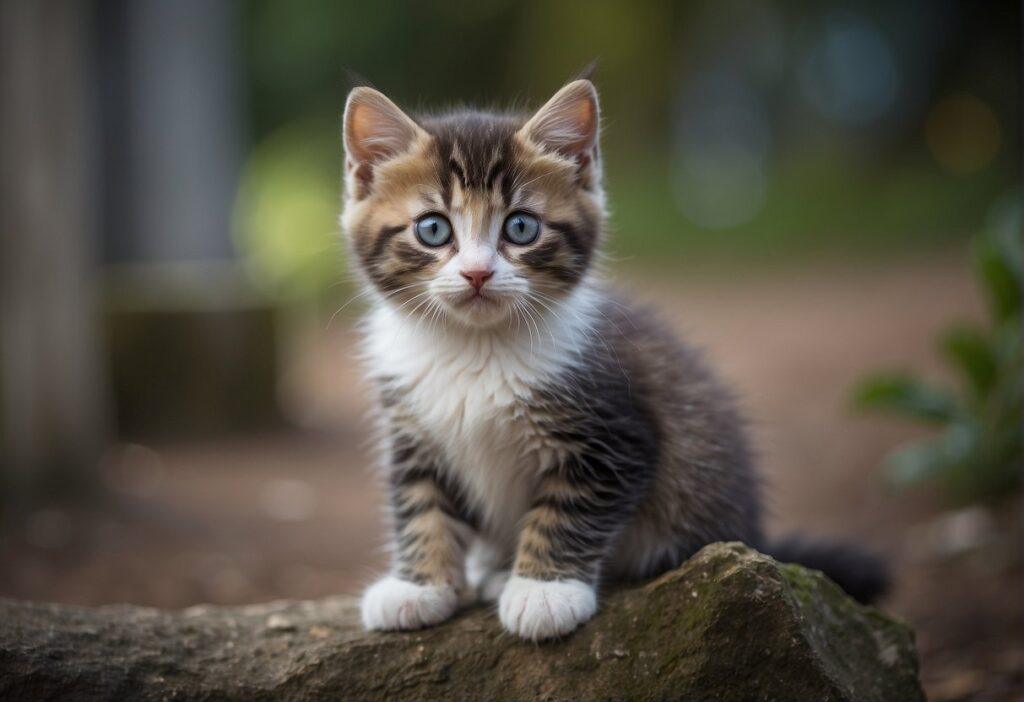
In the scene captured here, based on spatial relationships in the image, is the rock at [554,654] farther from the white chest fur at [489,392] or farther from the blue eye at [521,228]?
the blue eye at [521,228]

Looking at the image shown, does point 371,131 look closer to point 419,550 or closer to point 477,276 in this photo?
point 477,276

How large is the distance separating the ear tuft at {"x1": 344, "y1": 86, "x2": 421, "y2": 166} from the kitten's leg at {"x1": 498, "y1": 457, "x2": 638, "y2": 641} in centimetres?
94

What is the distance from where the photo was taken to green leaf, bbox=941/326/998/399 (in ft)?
13.1

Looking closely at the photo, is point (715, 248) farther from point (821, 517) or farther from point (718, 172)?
point (821, 517)

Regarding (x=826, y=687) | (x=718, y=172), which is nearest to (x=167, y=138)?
(x=826, y=687)

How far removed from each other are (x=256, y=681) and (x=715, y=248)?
11.7 metres

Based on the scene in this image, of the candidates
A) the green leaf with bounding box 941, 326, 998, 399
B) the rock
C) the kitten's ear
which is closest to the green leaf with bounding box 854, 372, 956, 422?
the green leaf with bounding box 941, 326, 998, 399

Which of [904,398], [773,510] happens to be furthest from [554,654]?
[773,510]

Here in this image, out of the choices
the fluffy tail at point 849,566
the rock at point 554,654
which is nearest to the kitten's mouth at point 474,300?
the rock at point 554,654

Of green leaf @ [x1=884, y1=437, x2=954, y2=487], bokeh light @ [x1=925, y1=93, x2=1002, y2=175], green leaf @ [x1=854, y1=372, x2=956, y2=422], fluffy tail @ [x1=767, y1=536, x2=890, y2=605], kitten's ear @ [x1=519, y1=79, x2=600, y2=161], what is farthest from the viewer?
bokeh light @ [x1=925, y1=93, x2=1002, y2=175]

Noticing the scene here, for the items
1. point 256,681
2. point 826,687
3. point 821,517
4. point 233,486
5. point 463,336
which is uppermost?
point 463,336

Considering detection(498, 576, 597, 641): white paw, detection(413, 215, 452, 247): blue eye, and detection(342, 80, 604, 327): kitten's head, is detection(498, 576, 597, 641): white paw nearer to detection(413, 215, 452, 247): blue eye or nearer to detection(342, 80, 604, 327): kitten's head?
detection(342, 80, 604, 327): kitten's head

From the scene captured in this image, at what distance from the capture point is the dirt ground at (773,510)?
3723 millimetres

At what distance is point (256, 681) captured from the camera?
2400 millimetres
